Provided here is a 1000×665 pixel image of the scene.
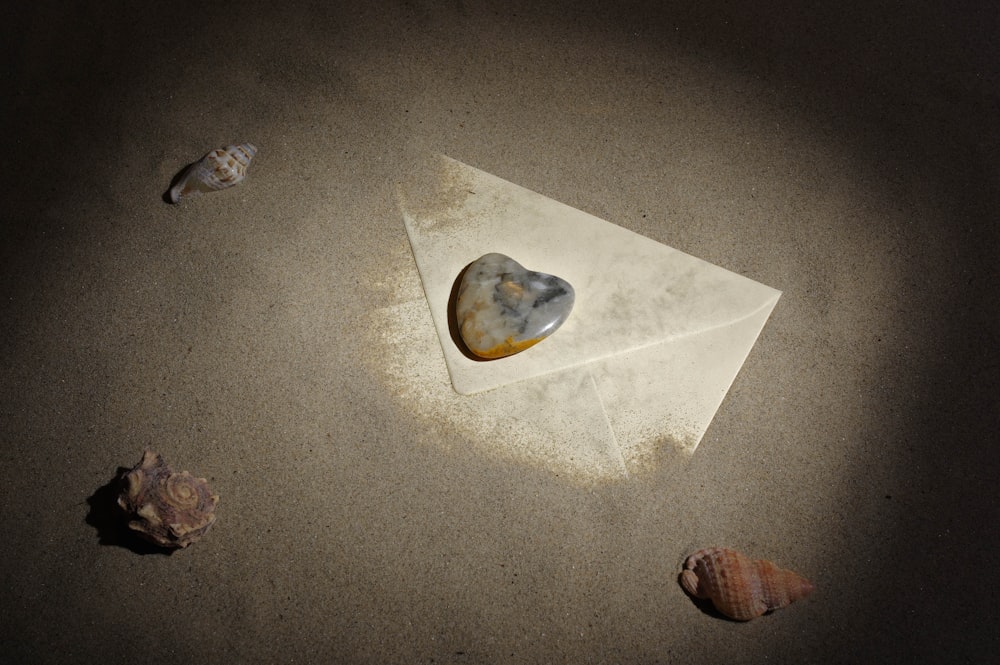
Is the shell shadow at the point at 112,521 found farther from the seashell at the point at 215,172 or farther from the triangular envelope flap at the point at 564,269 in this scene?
the triangular envelope flap at the point at 564,269

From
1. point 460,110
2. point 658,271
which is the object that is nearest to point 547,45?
point 460,110

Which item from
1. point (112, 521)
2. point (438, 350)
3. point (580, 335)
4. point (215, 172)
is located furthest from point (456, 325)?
point (112, 521)

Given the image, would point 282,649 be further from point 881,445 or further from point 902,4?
point 902,4

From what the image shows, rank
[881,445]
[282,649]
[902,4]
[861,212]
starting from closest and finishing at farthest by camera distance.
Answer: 1. [282,649]
2. [881,445]
3. [861,212]
4. [902,4]

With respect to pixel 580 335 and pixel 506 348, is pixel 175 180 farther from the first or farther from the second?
pixel 580 335

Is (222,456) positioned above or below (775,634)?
below

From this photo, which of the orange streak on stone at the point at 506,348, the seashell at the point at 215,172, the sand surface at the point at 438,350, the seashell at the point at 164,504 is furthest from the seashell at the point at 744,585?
the seashell at the point at 215,172

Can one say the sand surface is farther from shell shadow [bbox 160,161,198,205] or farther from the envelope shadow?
the envelope shadow
